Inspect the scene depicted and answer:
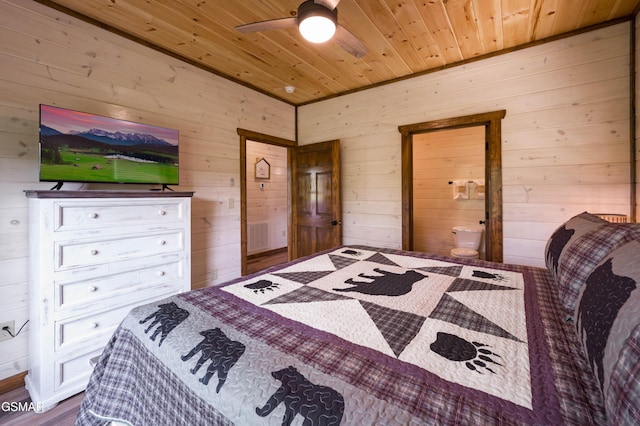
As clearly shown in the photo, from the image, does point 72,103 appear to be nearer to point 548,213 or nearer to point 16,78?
point 16,78

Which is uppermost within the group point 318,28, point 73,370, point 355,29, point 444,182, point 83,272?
point 355,29

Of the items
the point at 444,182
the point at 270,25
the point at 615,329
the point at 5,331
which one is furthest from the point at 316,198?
the point at 615,329

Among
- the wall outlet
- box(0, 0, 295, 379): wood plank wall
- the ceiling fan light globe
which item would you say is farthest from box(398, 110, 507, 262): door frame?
the wall outlet

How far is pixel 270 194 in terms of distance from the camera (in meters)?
5.71

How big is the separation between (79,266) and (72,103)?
1.28 m

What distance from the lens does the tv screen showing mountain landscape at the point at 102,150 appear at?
1.80m

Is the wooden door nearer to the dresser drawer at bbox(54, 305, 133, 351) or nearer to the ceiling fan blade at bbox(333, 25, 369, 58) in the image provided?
the ceiling fan blade at bbox(333, 25, 369, 58)

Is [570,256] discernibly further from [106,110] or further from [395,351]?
[106,110]

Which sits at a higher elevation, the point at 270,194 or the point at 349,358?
the point at 270,194

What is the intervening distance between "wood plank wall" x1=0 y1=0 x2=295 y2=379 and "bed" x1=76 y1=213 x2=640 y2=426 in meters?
1.48

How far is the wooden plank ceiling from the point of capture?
2.05m

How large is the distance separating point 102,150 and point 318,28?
1.76m

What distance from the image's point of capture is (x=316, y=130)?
4.02 m

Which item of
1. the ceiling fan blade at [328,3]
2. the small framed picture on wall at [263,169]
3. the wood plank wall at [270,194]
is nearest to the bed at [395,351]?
the ceiling fan blade at [328,3]
